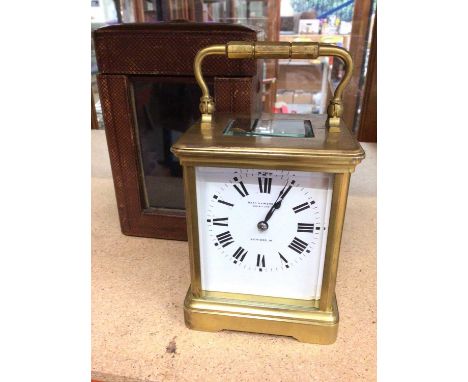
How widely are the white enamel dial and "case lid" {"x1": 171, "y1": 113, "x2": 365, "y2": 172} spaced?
3 cm

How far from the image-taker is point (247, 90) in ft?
2.10

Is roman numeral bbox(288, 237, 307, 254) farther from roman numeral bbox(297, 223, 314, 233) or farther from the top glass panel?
the top glass panel

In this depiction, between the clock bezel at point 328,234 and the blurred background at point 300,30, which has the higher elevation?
the blurred background at point 300,30

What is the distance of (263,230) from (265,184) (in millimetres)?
69

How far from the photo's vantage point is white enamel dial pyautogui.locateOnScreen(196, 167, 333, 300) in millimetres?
482

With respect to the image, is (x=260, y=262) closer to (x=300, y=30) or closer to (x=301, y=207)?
(x=301, y=207)

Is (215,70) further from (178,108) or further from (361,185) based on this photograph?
(361,185)

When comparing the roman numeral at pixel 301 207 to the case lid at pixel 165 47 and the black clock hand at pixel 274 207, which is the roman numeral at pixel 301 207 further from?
the case lid at pixel 165 47

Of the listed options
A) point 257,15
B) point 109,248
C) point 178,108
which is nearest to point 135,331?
point 109,248

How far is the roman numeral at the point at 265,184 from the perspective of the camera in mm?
482

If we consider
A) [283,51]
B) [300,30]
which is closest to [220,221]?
[283,51]

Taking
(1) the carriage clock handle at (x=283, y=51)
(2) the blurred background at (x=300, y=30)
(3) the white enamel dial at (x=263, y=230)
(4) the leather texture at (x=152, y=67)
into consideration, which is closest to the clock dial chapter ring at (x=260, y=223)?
(3) the white enamel dial at (x=263, y=230)

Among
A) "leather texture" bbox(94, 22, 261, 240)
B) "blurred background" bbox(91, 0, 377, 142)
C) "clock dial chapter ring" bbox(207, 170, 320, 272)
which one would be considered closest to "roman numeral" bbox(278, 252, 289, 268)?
"clock dial chapter ring" bbox(207, 170, 320, 272)

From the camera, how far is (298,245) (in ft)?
1.69
